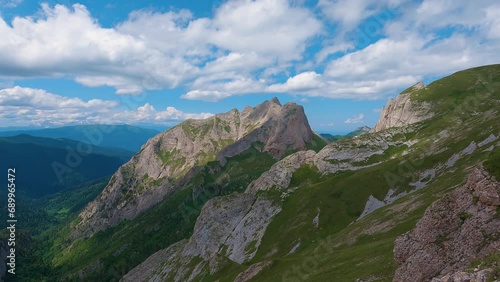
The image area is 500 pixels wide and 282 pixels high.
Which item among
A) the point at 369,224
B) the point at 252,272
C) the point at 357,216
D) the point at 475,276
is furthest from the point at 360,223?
the point at 475,276

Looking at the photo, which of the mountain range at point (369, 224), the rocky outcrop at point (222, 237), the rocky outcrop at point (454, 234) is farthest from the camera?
the rocky outcrop at point (222, 237)

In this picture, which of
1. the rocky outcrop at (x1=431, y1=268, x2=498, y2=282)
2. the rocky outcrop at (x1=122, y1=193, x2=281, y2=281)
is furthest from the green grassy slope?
the rocky outcrop at (x1=431, y1=268, x2=498, y2=282)

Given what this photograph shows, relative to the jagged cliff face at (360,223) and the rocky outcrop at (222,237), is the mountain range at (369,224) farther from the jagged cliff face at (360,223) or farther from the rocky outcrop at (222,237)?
the rocky outcrop at (222,237)

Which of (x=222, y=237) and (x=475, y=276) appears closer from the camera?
(x=475, y=276)

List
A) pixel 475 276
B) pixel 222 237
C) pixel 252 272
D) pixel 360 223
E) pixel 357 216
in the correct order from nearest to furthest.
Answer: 1. pixel 475 276
2. pixel 252 272
3. pixel 360 223
4. pixel 357 216
5. pixel 222 237

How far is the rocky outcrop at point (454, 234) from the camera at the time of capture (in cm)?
3647

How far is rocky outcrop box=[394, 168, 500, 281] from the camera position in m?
36.5

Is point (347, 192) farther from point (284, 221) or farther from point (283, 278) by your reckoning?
point (283, 278)

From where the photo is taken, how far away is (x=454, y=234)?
39.7 m

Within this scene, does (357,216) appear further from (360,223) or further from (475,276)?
(475,276)

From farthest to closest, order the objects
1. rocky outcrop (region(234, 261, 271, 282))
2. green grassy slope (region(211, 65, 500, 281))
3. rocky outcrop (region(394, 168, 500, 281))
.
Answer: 1. rocky outcrop (region(234, 261, 271, 282))
2. green grassy slope (region(211, 65, 500, 281))
3. rocky outcrop (region(394, 168, 500, 281))

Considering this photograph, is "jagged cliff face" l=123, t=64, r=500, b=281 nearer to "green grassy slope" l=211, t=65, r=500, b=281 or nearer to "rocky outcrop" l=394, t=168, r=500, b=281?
"rocky outcrop" l=394, t=168, r=500, b=281

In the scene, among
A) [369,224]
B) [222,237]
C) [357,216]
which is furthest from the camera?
[222,237]

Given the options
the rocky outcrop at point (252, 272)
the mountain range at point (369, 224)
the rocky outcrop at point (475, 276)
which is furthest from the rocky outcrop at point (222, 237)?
the rocky outcrop at point (475, 276)
